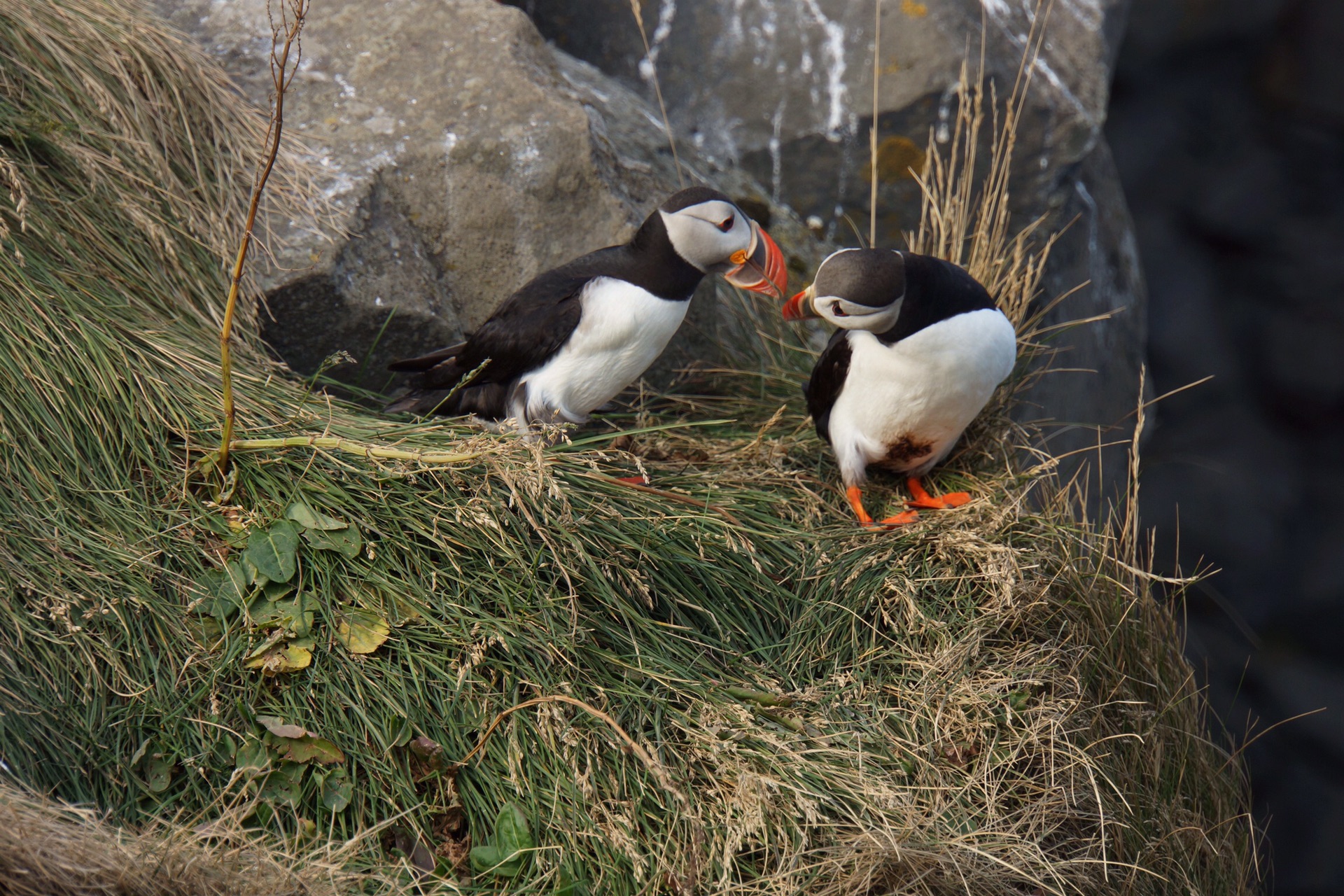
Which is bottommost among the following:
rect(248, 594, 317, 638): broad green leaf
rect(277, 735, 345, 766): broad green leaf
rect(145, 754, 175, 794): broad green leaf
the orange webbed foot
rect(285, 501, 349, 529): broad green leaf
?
the orange webbed foot

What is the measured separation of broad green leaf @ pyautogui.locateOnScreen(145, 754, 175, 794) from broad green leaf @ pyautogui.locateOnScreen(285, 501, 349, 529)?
60cm

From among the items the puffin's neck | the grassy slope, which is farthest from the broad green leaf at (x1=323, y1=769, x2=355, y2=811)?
the puffin's neck

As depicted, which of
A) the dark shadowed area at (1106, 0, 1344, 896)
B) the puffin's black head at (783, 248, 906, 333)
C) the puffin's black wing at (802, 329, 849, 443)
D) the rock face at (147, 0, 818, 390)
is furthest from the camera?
the dark shadowed area at (1106, 0, 1344, 896)

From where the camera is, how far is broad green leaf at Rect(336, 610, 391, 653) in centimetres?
237

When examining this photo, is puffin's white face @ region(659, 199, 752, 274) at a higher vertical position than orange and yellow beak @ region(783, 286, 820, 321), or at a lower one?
higher

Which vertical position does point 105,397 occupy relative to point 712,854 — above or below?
above

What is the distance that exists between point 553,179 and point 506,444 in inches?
60.3

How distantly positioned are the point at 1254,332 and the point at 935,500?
6084 mm

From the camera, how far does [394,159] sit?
3.67 metres

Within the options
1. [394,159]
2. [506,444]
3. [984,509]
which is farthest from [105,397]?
[984,509]

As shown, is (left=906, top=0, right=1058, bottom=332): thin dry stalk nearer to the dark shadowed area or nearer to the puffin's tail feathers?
the puffin's tail feathers

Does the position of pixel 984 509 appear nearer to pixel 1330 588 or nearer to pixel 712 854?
pixel 712 854

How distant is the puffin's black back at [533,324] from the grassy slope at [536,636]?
0.37 metres

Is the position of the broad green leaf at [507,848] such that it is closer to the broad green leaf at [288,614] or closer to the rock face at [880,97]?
the broad green leaf at [288,614]
